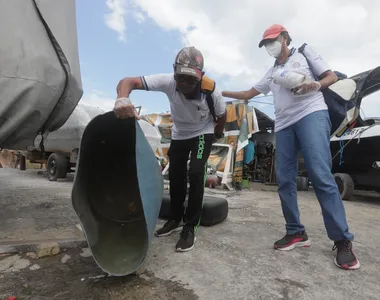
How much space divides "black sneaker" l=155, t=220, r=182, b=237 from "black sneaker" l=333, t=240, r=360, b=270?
1.16 meters

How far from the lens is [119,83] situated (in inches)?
72.7

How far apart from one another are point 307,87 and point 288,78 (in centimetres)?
14

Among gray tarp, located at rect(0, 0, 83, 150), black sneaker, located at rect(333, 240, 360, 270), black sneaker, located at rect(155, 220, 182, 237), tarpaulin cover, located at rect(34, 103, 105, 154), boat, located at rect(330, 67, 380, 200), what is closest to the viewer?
gray tarp, located at rect(0, 0, 83, 150)

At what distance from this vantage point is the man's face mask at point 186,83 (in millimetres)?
1940

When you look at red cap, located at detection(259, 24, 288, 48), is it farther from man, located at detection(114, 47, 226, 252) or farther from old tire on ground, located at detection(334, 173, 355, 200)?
old tire on ground, located at detection(334, 173, 355, 200)

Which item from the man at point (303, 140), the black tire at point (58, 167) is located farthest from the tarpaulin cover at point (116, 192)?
the black tire at point (58, 167)

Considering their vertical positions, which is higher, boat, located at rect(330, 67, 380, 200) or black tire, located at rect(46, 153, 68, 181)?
boat, located at rect(330, 67, 380, 200)

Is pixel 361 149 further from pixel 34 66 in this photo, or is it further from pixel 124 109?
pixel 34 66

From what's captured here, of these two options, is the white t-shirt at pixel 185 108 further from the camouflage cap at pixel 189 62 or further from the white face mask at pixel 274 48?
the white face mask at pixel 274 48

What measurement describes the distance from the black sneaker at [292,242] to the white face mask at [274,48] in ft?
4.39

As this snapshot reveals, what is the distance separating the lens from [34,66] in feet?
5.00

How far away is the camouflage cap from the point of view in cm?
189

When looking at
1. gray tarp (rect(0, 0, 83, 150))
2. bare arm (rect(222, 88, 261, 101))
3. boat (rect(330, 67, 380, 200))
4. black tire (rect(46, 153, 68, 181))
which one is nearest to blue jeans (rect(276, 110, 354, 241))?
bare arm (rect(222, 88, 261, 101))

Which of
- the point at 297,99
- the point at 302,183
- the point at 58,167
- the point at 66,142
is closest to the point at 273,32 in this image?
the point at 297,99
